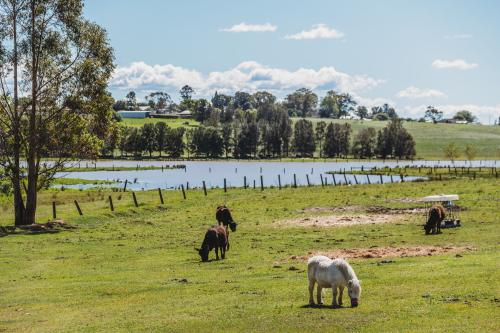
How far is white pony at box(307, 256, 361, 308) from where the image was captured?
61.8 ft

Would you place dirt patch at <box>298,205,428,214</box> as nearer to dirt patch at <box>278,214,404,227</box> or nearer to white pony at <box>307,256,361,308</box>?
dirt patch at <box>278,214,404,227</box>

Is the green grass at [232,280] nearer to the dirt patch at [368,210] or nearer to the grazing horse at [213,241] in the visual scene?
the grazing horse at [213,241]

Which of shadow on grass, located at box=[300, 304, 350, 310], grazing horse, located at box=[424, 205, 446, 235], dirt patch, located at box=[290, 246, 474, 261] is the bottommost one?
dirt patch, located at box=[290, 246, 474, 261]

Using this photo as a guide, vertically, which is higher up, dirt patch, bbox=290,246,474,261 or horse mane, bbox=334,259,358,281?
horse mane, bbox=334,259,358,281

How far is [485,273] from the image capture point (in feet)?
76.8

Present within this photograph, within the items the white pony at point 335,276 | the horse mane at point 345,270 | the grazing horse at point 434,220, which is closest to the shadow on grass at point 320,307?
the white pony at point 335,276

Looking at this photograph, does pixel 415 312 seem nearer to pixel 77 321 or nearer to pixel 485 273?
pixel 485 273

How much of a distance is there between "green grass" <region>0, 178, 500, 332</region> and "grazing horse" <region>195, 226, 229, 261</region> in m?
0.71

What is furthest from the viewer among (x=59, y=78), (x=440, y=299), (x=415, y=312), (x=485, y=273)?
(x=59, y=78)

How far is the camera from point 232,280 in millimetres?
25922

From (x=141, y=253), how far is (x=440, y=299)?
783 inches

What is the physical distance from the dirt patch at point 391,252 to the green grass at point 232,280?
1.04m

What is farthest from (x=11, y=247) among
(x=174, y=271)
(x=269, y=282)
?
(x=269, y=282)

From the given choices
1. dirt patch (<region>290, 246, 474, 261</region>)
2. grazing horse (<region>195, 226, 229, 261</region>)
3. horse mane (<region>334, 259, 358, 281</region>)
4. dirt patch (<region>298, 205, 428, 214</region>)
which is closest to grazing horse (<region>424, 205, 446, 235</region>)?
dirt patch (<region>290, 246, 474, 261</region>)
